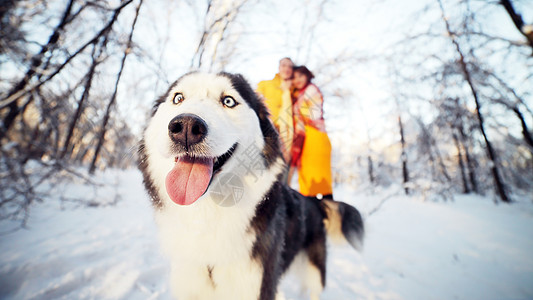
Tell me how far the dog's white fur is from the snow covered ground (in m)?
0.45

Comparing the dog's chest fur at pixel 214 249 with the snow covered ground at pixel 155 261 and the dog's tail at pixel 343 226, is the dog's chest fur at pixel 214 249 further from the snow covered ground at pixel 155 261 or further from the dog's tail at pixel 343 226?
the dog's tail at pixel 343 226

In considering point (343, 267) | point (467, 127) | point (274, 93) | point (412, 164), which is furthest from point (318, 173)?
point (412, 164)

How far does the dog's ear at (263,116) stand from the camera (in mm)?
1595

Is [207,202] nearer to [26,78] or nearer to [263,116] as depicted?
[263,116]

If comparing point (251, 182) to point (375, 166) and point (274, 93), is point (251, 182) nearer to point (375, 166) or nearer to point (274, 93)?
point (274, 93)

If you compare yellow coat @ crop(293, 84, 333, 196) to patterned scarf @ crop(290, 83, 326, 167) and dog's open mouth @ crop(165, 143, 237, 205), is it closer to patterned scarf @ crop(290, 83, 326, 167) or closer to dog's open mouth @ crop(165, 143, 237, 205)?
patterned scarf @ crop(290, 83, 326, 167)

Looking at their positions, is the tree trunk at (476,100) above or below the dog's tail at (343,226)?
above

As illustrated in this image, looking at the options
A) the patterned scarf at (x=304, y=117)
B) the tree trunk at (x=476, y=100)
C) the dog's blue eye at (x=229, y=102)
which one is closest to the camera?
the dog's blue eye at (x=229, y=102)

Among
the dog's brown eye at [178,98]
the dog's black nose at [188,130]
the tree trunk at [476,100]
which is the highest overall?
the tree trunk at [476,100]

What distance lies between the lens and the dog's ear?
1.59 metres

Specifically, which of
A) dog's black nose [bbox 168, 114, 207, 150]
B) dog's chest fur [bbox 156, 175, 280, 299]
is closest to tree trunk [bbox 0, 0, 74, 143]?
dog's black nose [bbox 168, 114, 207, 150]

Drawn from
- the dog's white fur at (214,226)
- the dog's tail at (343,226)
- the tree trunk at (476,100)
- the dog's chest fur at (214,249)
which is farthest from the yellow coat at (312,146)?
the tree trunk at (476,100)

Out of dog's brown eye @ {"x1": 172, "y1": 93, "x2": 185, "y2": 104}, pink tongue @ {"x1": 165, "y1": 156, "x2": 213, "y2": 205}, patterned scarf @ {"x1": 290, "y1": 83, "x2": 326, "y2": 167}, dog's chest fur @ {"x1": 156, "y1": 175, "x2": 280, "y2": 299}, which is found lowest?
dog's chest fur @ {"x1": 156, "y1": 175, "x2": 280, "y2": 299}

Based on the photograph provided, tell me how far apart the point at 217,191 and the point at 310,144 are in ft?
5.35
